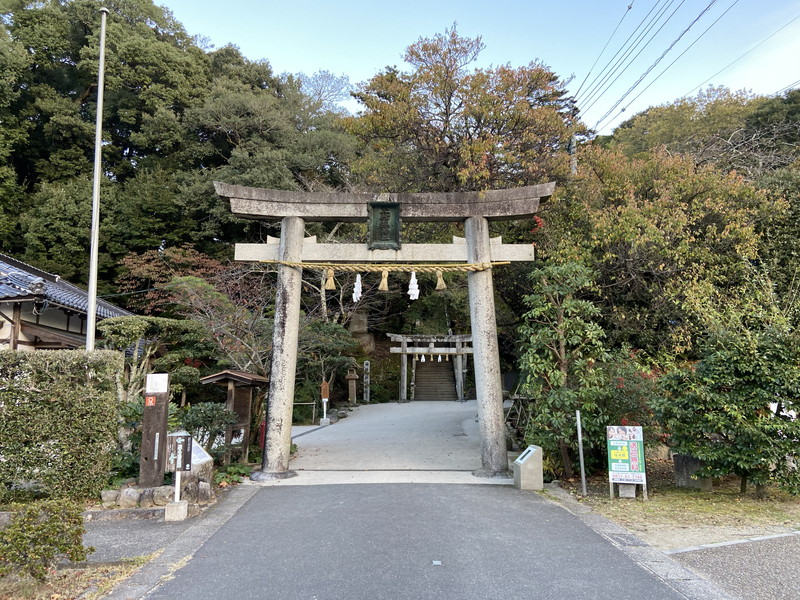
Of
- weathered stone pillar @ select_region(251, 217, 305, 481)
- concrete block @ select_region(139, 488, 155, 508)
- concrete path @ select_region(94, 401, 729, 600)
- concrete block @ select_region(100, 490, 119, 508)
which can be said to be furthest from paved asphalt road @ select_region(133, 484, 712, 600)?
concrete block @ select_region(100, 490, 119, 508)

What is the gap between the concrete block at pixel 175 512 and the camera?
554 centimetres

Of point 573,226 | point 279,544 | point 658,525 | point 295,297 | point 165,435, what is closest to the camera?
point 279,544

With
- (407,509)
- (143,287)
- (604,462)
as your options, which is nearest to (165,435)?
(407,509)

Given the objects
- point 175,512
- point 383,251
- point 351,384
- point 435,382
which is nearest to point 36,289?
point 175,512

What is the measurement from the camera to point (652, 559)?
4168 millimetres

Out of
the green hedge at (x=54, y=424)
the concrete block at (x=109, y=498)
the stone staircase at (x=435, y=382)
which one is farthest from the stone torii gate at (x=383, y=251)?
the stone staircase at (x=435, y=382)

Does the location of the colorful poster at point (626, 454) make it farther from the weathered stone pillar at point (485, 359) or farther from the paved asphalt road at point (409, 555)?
the weathered stone pillar at point (485, 359)

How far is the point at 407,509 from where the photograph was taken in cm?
578

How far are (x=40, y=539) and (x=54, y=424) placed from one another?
2.93 m

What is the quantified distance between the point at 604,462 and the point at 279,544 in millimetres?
5588

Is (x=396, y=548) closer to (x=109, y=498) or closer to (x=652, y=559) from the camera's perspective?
(x=652, y=559)

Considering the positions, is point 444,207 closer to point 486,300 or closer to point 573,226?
point 486,300

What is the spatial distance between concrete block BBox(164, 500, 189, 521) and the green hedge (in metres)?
1.27

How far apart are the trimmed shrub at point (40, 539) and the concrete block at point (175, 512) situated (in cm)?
181
